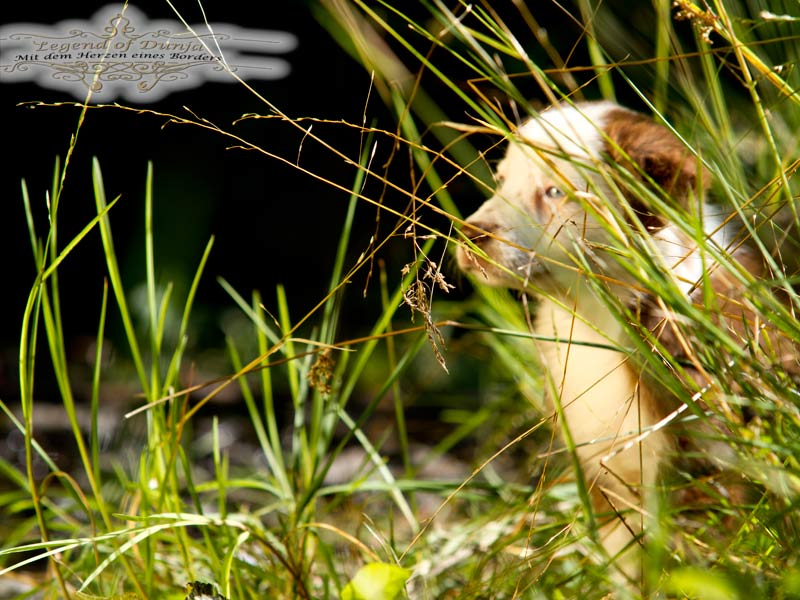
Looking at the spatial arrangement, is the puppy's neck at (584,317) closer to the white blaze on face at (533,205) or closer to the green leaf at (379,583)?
the white blaze on face at (533,205)

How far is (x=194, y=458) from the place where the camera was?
2.38 metres

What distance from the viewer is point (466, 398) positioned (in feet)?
8.05

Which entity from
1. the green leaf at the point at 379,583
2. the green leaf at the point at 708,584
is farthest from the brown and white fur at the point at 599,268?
the green leaf at the point at 708,584

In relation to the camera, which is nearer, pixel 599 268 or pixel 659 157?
pixel 599 268

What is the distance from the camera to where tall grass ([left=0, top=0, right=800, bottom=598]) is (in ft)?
2.80

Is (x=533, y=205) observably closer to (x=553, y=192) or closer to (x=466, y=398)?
(x=553, y=192)

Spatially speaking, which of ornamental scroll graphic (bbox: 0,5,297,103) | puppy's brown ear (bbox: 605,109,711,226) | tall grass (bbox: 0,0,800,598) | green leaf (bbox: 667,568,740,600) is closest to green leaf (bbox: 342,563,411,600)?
tall grass (bbox: 0,0,800,598)

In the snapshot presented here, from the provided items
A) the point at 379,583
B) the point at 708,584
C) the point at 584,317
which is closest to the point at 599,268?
the point at 584,317

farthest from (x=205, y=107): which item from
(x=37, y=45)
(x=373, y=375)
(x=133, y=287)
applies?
(x=373, y=375)

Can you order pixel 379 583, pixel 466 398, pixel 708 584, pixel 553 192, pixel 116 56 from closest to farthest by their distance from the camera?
1. pixel 708 584
2. pixel 379 583
3. pixel 116 56
4. pixel 553 192
5. pixel 466 398

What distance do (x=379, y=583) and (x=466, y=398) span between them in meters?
1.55

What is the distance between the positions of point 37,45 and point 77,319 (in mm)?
1601

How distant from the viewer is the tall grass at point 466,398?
2.80ft

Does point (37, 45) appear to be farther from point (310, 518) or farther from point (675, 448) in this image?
point (675, 448)
